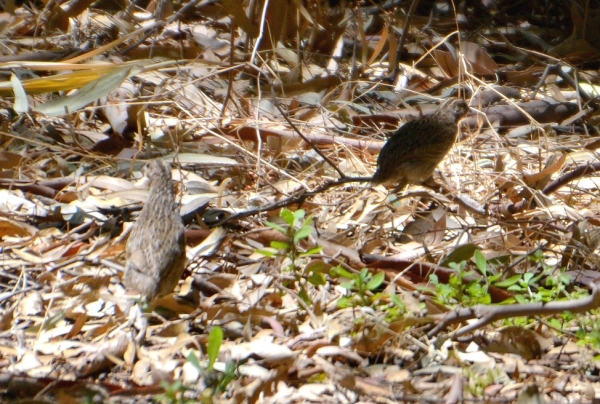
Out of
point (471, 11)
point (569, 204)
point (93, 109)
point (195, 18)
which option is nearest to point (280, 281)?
point (569, 204)

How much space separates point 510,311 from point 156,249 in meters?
1.37

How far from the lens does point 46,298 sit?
11.0ft

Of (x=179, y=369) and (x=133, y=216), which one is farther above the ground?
(x=179, y=369)

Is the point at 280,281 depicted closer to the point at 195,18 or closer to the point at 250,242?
the point at 250,242

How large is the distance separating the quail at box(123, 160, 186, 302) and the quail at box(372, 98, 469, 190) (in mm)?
1218

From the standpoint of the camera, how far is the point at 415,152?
4238 millimetres

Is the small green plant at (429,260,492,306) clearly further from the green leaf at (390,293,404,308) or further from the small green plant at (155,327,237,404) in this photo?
the small green plant at (155,327,237,404)

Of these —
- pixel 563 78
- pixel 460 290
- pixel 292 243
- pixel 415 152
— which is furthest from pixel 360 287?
pixel 563 78

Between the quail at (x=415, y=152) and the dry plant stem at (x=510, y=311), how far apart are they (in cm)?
146

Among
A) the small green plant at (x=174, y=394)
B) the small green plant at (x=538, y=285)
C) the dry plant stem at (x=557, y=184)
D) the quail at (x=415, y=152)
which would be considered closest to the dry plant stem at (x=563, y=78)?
the quail at (x=415, y=152)

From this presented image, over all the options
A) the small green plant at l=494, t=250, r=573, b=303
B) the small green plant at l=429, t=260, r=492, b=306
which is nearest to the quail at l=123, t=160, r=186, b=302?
the small green plant at l=429, t=260, r=492, b=306

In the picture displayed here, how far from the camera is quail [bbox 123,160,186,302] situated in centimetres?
316

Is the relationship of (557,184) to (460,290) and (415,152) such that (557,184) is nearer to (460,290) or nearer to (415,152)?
(415,152)

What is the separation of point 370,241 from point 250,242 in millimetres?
575
